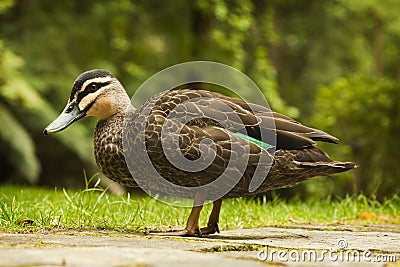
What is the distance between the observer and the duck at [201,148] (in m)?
3.84

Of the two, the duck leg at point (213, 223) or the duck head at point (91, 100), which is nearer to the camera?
the duck leg at point (213, 223)

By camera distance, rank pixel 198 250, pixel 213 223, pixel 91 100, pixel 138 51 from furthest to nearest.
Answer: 1. pixel 138 51
2. pixel 91 100
3. pixel 213 223
4. pixel 198 250

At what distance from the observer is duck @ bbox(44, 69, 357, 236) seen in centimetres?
384

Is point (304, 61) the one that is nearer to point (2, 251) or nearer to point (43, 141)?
point (43, 141)

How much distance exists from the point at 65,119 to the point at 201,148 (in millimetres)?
962

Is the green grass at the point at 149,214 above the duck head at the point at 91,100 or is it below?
below

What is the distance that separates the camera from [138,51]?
13.0 metres

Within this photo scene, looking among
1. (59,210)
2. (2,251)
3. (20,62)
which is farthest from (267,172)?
(20,62)

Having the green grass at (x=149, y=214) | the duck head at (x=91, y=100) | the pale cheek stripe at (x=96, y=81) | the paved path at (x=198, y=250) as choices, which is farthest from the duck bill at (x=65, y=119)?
the paved path at (x=198, y=250)

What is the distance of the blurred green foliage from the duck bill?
4780 mm

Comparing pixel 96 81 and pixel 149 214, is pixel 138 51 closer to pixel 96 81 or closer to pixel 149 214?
pixel 149 214

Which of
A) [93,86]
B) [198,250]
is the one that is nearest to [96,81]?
[93,86]

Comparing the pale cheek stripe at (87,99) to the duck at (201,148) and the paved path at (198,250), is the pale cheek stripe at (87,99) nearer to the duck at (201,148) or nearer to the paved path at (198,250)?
the duck at (201,148)

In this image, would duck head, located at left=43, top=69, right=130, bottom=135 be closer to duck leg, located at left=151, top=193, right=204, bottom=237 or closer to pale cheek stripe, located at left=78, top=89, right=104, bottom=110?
pale cheek stripe, located at left=78, top=89, right=104, bottom=110
